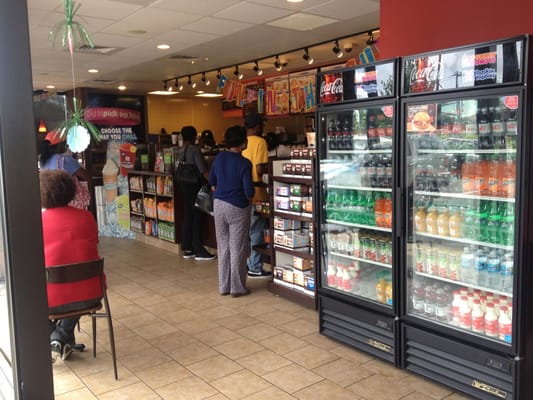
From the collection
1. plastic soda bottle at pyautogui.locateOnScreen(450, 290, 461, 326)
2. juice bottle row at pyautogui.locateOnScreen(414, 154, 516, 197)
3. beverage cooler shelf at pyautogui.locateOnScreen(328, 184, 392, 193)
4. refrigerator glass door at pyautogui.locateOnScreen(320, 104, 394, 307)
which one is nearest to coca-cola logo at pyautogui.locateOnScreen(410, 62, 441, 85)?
refrigerator glass door at pyautogui.locateOnScreen(320, 104, 394, 307)

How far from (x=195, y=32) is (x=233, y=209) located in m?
2.56

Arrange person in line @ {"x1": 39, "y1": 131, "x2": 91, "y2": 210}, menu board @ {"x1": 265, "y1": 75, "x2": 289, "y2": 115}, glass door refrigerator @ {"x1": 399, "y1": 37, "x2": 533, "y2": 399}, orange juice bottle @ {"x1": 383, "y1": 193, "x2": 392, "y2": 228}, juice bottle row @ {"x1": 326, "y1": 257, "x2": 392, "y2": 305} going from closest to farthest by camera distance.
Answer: glass door refrigerator @ {"x1": 399, "y1": 37, "x2": 533, "y2": 399}
orange juice bottle @ {"x1": 383, "y1": 193, "x2": 392, "y2": 228}
juice bottle row @ {"x1": 326, "y1": 257, "x2": 392, "y2": 305}
person in line @ {"x1": 39, "y1": 131, "x2": 91, "y2": 210}
menu board @ {"x1": 265, "y1": 75, "x2": 289, "y2": 115}

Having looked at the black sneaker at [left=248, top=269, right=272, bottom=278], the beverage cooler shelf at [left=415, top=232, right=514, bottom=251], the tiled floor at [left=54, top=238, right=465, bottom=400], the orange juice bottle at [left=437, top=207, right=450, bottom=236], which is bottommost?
the tiled floor at [left=54, top=238, right=465, bottom=400]

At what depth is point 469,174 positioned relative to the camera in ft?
10.6

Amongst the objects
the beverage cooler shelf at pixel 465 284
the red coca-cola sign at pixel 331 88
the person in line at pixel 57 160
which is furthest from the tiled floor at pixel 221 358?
the red coca-cola sign at pixel 331 88

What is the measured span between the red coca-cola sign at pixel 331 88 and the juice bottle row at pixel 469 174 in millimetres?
852

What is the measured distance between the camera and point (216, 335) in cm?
434

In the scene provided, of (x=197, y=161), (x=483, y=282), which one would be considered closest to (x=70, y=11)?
(x=483, y=282)

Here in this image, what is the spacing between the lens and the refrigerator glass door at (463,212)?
304 centimetres

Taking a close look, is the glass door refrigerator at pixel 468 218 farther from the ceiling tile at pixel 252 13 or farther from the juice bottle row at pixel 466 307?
the ceiling tile at pixel 252 13

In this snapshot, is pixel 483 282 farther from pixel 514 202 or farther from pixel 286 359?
pixel 286 359

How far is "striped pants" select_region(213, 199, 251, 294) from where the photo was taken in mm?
5223

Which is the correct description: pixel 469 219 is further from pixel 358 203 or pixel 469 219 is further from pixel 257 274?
pixel 257 274

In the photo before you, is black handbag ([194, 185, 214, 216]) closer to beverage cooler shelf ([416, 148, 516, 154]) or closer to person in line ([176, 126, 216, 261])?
person in line ([176, 126, 216, 261])
